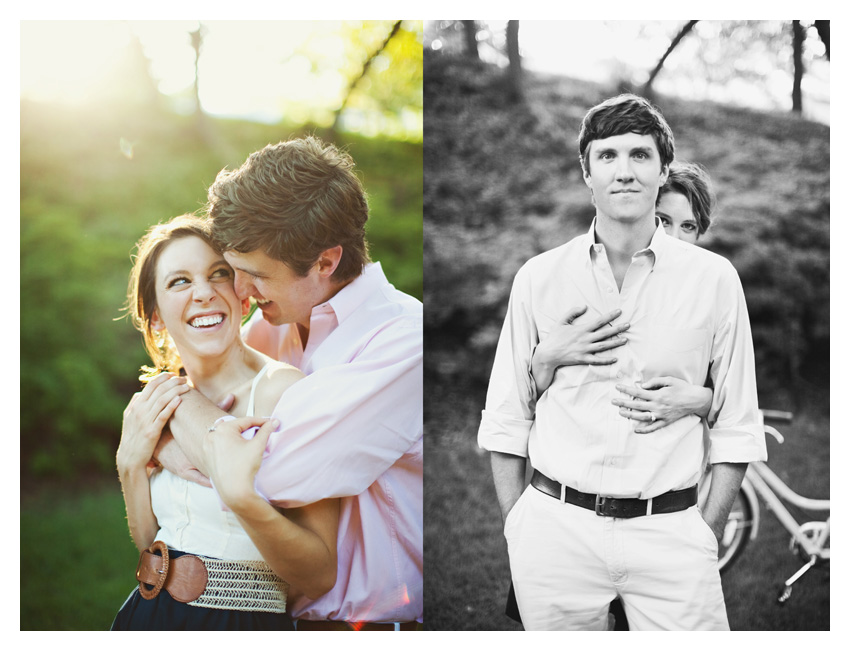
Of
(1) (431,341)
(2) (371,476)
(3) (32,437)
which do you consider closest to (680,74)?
(1) (431,341)

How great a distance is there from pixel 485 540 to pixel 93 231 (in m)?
2.33

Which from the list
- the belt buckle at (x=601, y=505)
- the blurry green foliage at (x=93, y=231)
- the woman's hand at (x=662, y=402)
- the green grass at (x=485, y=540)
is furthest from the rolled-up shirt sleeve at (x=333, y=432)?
the woman's hand at (x=662, y=402)

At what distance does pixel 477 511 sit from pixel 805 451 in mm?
1541

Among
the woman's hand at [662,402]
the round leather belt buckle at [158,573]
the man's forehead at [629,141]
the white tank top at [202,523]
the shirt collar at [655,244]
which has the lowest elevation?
the round leather belt buckle at [158,573]

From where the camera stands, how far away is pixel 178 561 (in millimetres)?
3355

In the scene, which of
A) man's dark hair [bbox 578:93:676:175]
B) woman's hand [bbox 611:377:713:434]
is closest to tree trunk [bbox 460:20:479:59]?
man's dark hair [bbox 578:93:676:175]

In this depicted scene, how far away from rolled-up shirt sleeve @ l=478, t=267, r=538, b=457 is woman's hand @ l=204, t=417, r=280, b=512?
101 cm

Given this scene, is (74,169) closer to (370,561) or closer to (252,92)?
(252,92)

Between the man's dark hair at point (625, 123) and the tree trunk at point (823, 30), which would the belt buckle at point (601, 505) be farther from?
the tree trunk at point (823, 30)

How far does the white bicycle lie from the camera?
143 inches

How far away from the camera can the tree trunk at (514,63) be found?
374 centimetres

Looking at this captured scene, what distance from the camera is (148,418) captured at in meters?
3.46

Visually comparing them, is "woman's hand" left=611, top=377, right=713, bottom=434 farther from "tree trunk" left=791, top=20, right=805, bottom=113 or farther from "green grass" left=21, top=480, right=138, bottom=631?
"green grass" left=21, top=480, right=138, bottom=631

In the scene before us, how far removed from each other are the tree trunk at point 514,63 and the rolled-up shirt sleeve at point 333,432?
1.34 meters
